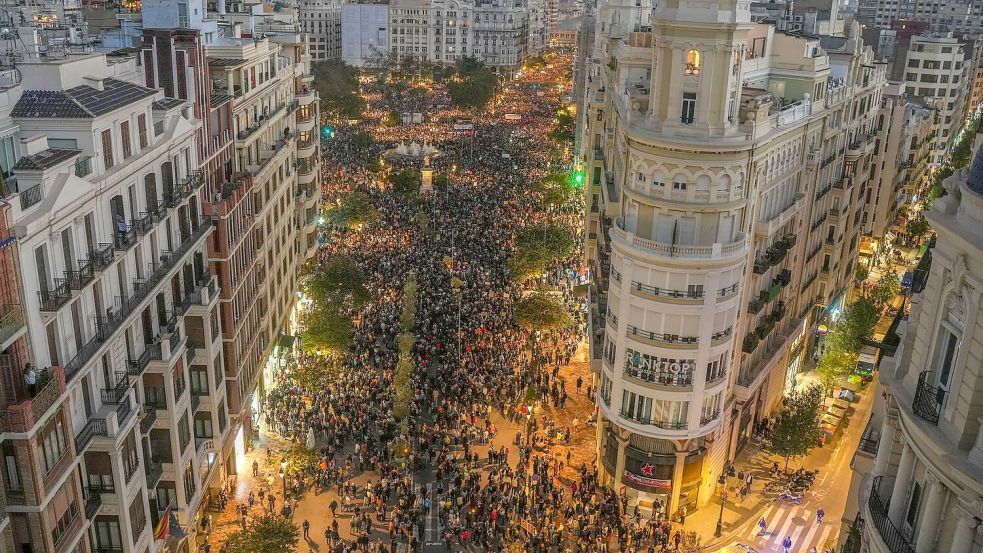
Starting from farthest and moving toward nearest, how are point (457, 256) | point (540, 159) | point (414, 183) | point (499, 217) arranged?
point (540, 159)
point (414, 183)
point (499, 217)
point (457, 256)

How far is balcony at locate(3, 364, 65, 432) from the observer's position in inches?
950

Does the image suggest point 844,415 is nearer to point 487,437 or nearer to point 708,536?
point 708,536

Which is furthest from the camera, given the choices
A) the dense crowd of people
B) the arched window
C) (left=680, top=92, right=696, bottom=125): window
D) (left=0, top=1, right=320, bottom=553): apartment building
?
the dense crowd of people

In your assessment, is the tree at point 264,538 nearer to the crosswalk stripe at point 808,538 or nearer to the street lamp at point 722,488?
the street lamp at point 722,488

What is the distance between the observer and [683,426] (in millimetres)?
42188

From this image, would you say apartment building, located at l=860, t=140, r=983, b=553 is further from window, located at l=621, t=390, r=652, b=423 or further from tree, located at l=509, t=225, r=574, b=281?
tree, located at l=509, t=225, r=574, b=281

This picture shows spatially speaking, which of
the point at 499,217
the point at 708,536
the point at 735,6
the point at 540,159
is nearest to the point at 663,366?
the point at 708,536

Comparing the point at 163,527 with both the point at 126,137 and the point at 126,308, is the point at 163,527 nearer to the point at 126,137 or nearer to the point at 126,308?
the point at 126,308

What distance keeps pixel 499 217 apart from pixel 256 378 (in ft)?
148

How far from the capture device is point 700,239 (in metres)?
40.9

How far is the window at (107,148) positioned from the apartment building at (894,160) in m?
64.9

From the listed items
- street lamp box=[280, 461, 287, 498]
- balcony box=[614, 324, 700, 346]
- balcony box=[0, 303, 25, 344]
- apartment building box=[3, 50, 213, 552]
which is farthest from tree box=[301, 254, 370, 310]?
balcony box=[0, 303, 25, 344]

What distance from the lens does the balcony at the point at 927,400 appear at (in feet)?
57.4

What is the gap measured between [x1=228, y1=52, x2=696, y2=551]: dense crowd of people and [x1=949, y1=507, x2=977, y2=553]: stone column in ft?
83.2
